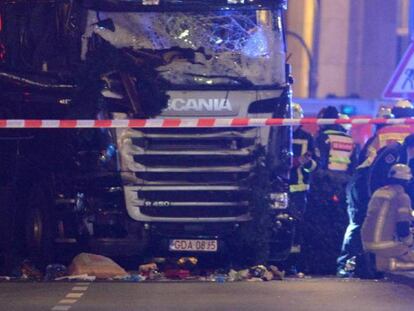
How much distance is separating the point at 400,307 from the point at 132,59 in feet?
12.4

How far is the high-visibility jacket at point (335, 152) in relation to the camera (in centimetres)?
1349

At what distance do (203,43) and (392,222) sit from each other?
2678 millimetres

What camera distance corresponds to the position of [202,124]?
11.4m

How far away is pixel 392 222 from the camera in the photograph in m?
12.1

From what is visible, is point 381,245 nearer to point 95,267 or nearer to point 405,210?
point 405,210

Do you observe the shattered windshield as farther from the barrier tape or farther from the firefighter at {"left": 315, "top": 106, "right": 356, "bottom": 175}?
the firefighter at {"left": 315, "top": 106, "right": 356, "bottom": 175}

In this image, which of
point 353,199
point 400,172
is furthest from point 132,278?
point 400,172

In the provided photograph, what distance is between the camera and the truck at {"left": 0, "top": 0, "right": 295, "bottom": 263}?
37.9 ft

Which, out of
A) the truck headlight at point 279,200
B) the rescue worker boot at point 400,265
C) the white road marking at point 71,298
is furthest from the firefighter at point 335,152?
the white road marking at point 71,298

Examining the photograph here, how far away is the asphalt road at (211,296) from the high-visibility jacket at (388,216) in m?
0.89

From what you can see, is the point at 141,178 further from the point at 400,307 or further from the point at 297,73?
the point at 297,73

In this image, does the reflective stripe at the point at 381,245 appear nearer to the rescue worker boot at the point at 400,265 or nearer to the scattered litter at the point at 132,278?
the rescue worker boot at the point at 400,265

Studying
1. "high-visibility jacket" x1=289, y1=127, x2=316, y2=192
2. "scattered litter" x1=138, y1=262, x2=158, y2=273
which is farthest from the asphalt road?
"high-visibility jacket" x1=289, y1=127, x2=316, y2=192

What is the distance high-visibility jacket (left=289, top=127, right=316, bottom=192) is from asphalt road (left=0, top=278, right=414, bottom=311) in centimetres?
192
